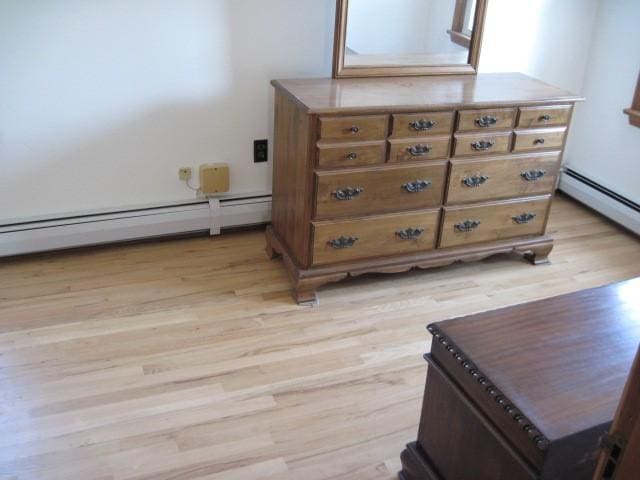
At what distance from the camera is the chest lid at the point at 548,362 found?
1364 mm

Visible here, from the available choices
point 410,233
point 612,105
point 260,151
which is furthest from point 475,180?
point 612,105

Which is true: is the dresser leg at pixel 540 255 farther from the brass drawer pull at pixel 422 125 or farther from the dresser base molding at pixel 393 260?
the brass drawer pull at pixel 422 125

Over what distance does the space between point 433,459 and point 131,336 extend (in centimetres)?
123

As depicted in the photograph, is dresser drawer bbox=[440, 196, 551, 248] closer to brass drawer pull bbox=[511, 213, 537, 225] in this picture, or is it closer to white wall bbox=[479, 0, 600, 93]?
brass drawer pull bbox=[511, 213, 537, 225]

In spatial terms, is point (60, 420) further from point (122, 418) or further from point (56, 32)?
point (56, 32)

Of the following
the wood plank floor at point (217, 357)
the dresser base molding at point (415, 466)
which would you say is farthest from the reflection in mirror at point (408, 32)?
the dresser base molding at point (415, 466)

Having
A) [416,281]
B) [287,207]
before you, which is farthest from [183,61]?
[416,281]

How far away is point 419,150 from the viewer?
8.73 feet

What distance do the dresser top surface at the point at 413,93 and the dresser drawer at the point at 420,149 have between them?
0.14 metres

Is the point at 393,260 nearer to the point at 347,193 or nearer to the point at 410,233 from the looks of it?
the point at 410,233

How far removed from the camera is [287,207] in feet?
9.23

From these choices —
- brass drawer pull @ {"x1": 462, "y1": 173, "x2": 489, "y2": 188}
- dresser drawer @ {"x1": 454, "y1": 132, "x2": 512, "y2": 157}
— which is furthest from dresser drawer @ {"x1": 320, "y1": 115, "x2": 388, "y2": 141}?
brass drawer pull @ {"x1": 462, "y1": 173, "x2": 489, "y2": 188}

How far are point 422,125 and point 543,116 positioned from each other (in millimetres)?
578

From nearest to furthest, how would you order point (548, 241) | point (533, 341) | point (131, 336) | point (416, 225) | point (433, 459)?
point (533, 341), point (433, 459), point (131, 336), point (416, 225), point (548, 241)
